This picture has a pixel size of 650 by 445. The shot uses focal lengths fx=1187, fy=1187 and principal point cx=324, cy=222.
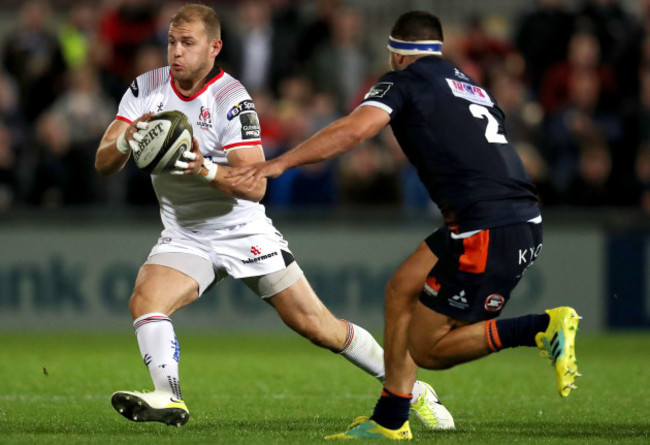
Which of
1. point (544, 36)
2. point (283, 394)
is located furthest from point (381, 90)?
point (544, 36)

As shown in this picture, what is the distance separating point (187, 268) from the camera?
734cm

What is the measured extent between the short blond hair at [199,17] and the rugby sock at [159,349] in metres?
1.79

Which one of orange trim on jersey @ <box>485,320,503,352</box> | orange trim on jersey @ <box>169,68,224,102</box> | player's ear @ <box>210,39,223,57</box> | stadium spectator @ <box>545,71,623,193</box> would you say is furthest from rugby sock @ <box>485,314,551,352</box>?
stadium spectator @ <box>545,71,623,193</box>

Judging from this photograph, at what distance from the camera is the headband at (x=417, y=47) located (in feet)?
22.1

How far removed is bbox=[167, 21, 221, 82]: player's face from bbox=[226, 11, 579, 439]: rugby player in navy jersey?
39.9 inches

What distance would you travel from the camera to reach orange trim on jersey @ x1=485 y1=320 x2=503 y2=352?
6512mm

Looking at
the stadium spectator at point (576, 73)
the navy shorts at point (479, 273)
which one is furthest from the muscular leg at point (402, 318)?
the stadium spectator at point (576, 73)

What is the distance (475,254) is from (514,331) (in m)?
0.48

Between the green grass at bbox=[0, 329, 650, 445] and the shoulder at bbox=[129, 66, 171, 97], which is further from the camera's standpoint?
the shoulder at bbox=[129, 66, 171, 97]

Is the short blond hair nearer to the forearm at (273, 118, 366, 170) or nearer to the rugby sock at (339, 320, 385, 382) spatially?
the forearm at (273, 118, 366, 170)

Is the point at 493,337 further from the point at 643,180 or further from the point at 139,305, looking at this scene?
the point at 643,180

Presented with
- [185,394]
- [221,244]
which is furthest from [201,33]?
[185,394]

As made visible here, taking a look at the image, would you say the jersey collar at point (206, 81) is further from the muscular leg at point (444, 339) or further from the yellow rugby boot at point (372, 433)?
the yellow rugby boot at point (372, 433)

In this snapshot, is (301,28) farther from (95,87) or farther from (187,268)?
(187,268)
